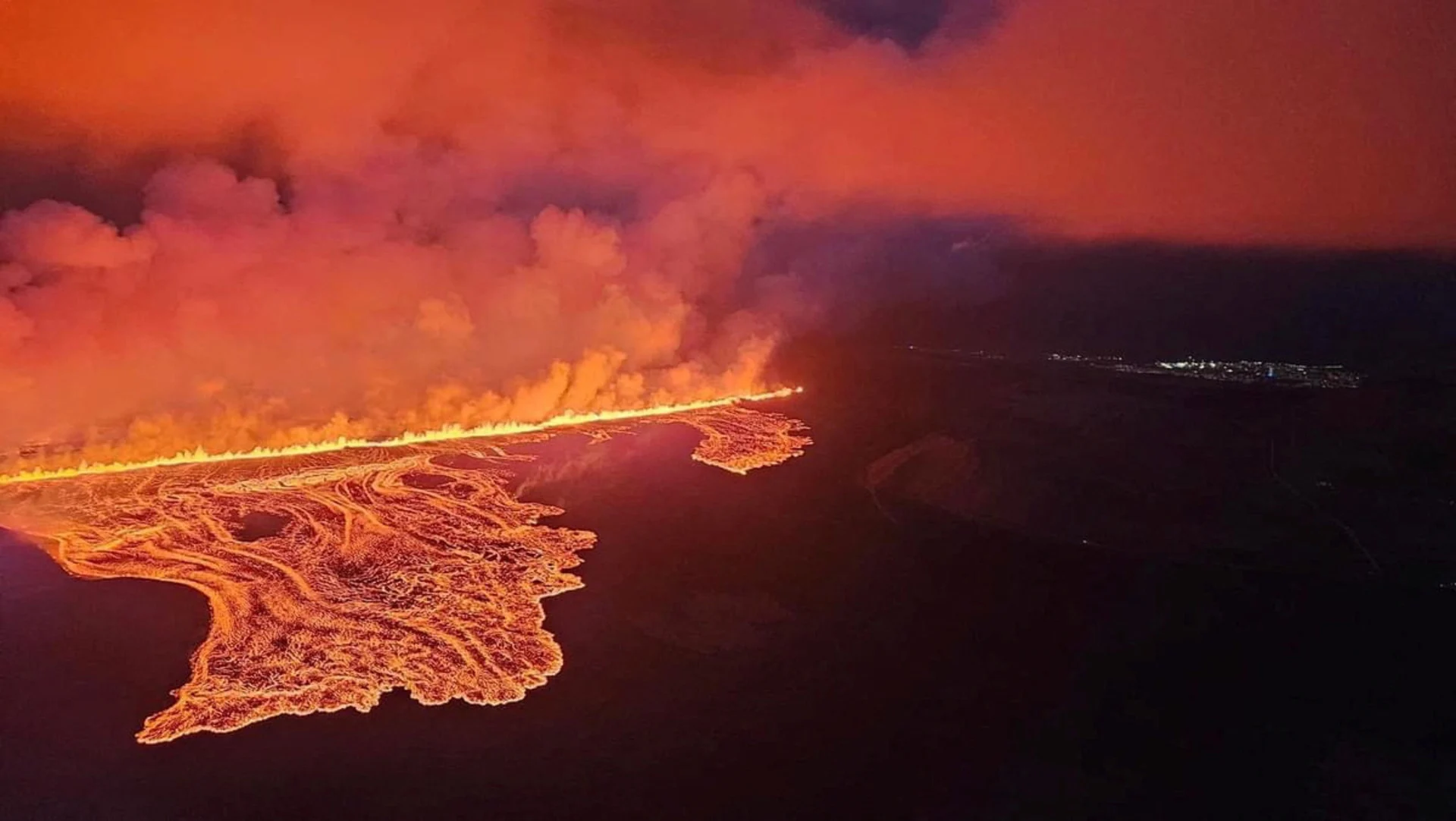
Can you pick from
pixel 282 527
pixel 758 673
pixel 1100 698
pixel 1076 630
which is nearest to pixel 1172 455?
pixel 1076 630

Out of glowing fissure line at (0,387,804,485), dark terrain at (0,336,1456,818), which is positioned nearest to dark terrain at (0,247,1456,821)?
dark terrain at (0,336,1456,818)

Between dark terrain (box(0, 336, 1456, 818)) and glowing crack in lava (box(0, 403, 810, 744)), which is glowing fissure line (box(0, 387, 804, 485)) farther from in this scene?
dark terrain (box(0, 336, 1456, 818))

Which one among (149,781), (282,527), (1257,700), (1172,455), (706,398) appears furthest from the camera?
(706,398)

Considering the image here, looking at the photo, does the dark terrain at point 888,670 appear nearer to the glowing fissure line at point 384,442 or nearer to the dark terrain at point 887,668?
the dark terrain at point 887,668

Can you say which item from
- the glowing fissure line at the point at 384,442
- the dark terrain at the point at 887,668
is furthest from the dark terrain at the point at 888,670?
the glowing fissure line at the point at 384,442

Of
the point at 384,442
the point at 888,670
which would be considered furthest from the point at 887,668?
the point at 384,442

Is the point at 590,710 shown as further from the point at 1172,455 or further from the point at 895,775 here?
the point at 1172,455
